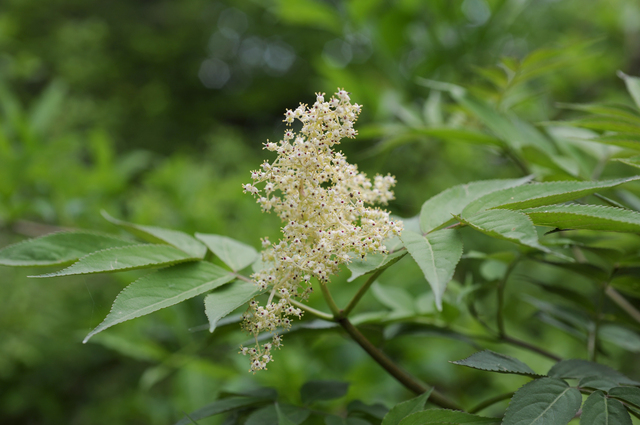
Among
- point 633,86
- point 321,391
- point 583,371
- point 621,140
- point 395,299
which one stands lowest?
point 321,391

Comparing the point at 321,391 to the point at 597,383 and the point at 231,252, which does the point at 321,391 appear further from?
the point at 597,383

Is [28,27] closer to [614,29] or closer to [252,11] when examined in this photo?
[252,11]

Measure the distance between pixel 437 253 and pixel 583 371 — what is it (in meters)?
0.39

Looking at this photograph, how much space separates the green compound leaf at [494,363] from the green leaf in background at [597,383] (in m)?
Result: 0.08

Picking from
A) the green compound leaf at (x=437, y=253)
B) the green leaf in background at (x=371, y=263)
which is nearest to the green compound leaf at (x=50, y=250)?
the green leaf in background at (x=371, y=263)

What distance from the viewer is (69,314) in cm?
386

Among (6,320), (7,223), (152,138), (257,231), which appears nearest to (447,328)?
(257,231)

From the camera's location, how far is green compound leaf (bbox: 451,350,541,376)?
71 centimetres

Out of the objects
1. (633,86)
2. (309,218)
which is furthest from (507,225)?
(633,86)

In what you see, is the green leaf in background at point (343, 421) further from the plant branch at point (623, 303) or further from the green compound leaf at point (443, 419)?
the plant branch at point (623, 303)

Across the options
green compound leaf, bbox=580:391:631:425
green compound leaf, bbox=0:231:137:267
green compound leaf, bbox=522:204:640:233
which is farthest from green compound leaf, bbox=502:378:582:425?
green compound leaf, bbox=0:231:137:267

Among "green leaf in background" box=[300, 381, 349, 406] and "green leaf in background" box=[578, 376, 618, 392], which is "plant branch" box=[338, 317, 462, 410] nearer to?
"green leaf in background" box=[300, 381, 349, 406]

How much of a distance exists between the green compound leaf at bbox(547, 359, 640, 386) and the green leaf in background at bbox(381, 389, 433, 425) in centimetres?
24

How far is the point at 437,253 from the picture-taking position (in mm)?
709
